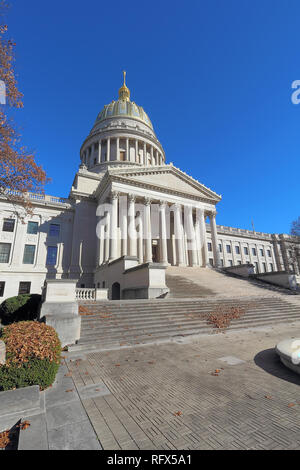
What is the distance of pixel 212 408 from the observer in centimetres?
376

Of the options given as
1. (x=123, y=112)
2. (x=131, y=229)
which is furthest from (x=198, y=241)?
(x=123, y=112)

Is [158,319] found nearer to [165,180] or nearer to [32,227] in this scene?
[165,180]

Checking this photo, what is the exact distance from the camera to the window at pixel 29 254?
1182 inches

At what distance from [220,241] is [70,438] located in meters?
51.0

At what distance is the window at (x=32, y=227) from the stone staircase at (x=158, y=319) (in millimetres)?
24767

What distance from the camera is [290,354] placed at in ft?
18.0

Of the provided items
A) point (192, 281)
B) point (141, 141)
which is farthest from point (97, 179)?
point (192, 281)

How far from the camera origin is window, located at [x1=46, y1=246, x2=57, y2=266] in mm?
31061

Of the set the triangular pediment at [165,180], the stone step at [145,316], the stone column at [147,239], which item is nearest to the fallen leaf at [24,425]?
the stone step at [145,316]

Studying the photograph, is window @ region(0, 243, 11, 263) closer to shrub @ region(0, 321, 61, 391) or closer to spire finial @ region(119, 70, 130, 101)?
shrub @ region(0, 321, 61, 391)

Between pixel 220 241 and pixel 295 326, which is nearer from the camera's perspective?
pixel 295 326

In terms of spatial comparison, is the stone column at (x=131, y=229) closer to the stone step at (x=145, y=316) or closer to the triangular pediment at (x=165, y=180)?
the triangular pediment at (x=165, y=180)

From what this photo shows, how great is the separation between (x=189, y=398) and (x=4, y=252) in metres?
32.6

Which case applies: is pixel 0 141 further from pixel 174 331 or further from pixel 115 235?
pixel 115 235
